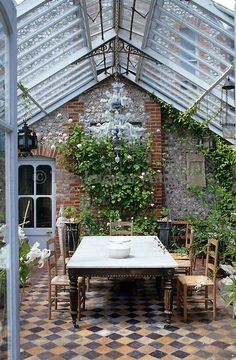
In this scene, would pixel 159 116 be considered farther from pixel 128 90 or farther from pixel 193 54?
pixel 193 54

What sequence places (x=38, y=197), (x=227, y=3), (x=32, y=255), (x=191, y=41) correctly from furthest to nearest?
(x=38, y=197) → (x=191, y=41) → (x=227, y=3) → (x=32, y=255)

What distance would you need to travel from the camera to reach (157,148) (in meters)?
8.49

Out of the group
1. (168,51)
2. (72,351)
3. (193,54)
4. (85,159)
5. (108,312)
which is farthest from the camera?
(85,159)

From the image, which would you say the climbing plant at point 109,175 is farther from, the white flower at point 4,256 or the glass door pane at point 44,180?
the white flower at point 4,256

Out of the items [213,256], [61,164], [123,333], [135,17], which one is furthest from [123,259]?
[61,164]

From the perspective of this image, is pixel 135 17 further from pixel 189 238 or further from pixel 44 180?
pixel 44 180

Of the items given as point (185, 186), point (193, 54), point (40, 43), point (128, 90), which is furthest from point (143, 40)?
point (185, 186)

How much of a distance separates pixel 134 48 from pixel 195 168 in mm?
2968

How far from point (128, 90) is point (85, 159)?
5.11 ft

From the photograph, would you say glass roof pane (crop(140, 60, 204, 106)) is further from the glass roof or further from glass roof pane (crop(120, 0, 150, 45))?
glass roof pane (crop(120, 0, 150, 45))

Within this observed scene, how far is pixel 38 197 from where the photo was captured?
8.66 metres

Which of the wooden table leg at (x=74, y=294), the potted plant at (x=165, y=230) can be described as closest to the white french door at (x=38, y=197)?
the potted plant at (x=165, y=230)

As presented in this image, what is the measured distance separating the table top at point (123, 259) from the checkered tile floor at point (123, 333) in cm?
66

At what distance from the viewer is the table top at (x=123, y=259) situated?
457cm
